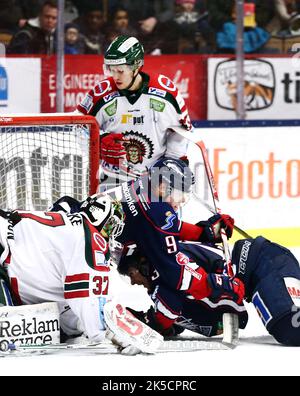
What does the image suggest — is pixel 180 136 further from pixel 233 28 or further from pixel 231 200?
pixel 233 28

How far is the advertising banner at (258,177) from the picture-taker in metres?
7.28

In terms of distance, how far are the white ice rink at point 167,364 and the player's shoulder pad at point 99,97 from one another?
1882mm

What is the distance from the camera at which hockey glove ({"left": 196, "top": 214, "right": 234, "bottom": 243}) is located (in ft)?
16.3

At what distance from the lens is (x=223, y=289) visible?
14.8 feet

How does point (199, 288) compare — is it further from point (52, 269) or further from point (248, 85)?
point (248, 85)

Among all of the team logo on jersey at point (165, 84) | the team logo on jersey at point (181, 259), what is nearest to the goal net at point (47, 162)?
the team logo on jersey at point (165, 84)

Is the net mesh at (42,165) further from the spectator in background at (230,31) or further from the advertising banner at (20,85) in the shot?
the spectator in background at (230,31)

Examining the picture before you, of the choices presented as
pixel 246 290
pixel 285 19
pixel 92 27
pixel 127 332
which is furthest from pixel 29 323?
pixel 285 19

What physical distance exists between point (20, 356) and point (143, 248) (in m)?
0.69

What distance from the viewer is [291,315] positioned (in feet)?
14.8

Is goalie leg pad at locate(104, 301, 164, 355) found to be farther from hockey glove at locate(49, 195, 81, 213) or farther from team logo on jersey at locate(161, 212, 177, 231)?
hockey glove at locate(49, 195, 81, 213)

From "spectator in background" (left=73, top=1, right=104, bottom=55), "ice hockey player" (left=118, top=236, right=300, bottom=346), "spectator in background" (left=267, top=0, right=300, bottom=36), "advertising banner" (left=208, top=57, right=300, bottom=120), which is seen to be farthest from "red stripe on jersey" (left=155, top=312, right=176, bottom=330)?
"spectator in background" (left=267, top=0, right=300, bottom=36)

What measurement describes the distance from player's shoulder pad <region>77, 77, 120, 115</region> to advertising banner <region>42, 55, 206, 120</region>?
175cm
